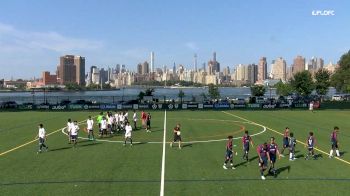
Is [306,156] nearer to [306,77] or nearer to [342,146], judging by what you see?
[342,146]

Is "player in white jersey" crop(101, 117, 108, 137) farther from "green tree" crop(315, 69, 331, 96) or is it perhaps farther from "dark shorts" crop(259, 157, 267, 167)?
"green tree" crop(315, 69, 331, 96)

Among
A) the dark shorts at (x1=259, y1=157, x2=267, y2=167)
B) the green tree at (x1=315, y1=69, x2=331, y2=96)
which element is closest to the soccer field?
the dark shorts at (x1=259, y1=157, x2=267, y2=167)

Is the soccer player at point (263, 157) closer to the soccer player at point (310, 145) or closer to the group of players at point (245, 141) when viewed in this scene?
the group of players at point (245, 141)

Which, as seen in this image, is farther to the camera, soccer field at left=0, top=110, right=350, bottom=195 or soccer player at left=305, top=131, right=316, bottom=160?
soccer player at left=305, top=131, right=316, bottom=160

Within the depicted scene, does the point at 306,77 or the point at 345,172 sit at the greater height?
the point at 306,77

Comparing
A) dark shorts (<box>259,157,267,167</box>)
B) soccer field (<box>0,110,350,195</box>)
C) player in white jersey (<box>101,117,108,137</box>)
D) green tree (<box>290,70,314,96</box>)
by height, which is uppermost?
green tree (<box>290,70,314,96</box>)

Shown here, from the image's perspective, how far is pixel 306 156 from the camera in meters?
24.8

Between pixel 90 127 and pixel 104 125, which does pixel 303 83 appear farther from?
pixel 90 127

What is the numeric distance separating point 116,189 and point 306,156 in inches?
511

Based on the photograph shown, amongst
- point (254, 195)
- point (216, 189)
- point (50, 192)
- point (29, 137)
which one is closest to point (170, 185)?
point (216, 189)

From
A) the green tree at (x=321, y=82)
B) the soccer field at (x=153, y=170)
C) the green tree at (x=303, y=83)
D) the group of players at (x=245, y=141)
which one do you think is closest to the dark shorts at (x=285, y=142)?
the group of players at (x=245, y=141)

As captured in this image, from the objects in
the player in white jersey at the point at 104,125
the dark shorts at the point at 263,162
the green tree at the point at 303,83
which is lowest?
the dark shorts at the point at 263,162

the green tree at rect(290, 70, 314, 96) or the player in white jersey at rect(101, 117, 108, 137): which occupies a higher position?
the green tree at rect(290, 70, 314, 96)

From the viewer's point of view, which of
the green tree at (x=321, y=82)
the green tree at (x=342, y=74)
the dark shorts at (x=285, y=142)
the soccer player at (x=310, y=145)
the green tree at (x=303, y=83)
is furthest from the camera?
the green tree at (x=342, y=74)
